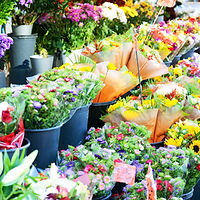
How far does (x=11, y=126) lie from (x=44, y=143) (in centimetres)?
32

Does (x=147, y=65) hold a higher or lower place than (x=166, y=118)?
higher

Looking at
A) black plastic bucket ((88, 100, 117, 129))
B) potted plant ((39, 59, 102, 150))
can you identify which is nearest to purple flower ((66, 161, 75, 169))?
potted plant ((39, 59, 102, 150))

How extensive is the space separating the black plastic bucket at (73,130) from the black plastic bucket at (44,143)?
31 centimetres

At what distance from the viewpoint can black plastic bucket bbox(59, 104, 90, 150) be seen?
76.2 inches

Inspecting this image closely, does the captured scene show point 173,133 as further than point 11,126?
Yes

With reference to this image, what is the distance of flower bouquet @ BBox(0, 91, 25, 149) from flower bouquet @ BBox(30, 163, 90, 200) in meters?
0.28

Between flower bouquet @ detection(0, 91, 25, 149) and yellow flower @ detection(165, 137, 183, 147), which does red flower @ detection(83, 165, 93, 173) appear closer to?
flower bouquet @ detection(0, 91, 25, 149)

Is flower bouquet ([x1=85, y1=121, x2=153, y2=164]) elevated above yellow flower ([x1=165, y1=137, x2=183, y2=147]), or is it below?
above

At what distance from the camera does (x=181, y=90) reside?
2543mm

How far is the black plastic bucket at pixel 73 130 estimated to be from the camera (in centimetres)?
194

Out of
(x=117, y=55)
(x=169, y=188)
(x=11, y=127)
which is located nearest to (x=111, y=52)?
(x=117, y=55)

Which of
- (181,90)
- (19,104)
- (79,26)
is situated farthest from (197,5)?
(19,104)

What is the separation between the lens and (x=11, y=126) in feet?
4.09

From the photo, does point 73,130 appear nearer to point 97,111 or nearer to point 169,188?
point 97,111
